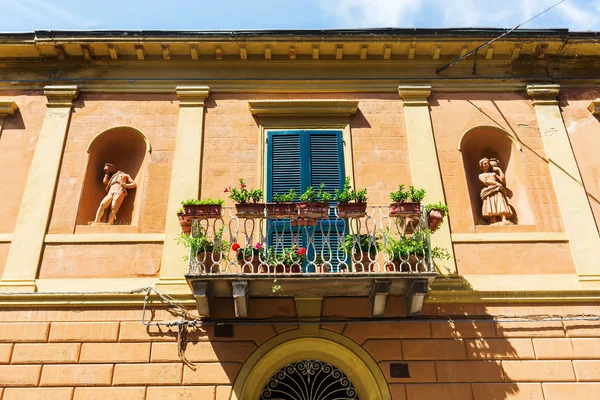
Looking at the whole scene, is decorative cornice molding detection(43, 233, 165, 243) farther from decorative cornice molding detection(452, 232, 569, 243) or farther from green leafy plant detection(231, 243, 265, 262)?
decorative cornice molding detection(452, 232, 569, 243)

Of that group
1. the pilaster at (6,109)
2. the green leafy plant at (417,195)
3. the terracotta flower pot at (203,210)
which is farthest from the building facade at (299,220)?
the green leafy plant at (417,195)

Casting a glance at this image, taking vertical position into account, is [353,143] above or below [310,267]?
above

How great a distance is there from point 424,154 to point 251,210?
3.64 m

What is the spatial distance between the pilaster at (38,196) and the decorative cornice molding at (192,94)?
6.56 ft

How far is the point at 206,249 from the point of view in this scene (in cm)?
772

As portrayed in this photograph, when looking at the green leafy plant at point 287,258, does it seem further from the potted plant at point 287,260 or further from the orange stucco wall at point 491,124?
the orange stucco wall at point 491,124

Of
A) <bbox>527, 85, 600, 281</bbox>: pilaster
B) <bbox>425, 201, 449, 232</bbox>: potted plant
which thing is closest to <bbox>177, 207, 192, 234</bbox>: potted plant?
<bbox>425, 201, 449, 232</bbox>: potted plant

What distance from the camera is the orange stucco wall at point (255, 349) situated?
24.9 ft

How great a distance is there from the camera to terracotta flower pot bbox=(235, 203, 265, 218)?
7695 millimetres

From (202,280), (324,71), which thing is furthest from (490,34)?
(202,280)

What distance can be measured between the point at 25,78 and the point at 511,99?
9571 mm

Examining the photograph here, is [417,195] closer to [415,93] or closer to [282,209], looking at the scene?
[282,209]

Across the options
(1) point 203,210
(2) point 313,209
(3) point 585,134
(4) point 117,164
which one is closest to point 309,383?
(2) point 313,209

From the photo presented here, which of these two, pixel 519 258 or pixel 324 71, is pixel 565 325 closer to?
pixel 519 258
